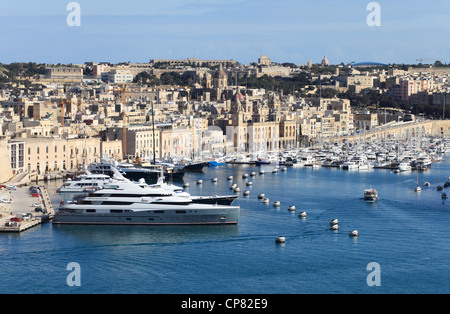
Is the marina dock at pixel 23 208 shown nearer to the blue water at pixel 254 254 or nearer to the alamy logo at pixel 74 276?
the blue water at pixel 254 254

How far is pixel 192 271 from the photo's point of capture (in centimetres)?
1431

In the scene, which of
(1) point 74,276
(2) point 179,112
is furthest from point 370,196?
(2) point 179,112

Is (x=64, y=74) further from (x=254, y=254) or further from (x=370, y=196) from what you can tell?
(x=254, y=254)

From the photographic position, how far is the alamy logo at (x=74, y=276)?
1353cm

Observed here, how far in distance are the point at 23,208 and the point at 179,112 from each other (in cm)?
2375

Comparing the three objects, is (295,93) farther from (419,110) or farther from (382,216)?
(382,216)

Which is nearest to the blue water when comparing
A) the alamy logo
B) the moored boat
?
the alamy logo

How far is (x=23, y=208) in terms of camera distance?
19.0 meters

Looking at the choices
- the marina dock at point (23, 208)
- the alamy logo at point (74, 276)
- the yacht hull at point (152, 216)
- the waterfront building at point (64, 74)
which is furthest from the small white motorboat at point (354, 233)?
the waterfront building at point (64, 74)

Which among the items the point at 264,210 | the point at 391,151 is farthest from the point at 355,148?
the point at 264,210

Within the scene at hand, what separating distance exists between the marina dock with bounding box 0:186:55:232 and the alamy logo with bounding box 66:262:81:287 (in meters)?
2.70

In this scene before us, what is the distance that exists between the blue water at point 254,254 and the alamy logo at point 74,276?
0.31ft

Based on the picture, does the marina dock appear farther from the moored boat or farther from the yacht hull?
the moored boat

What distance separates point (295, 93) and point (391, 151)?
2591 centimetres
